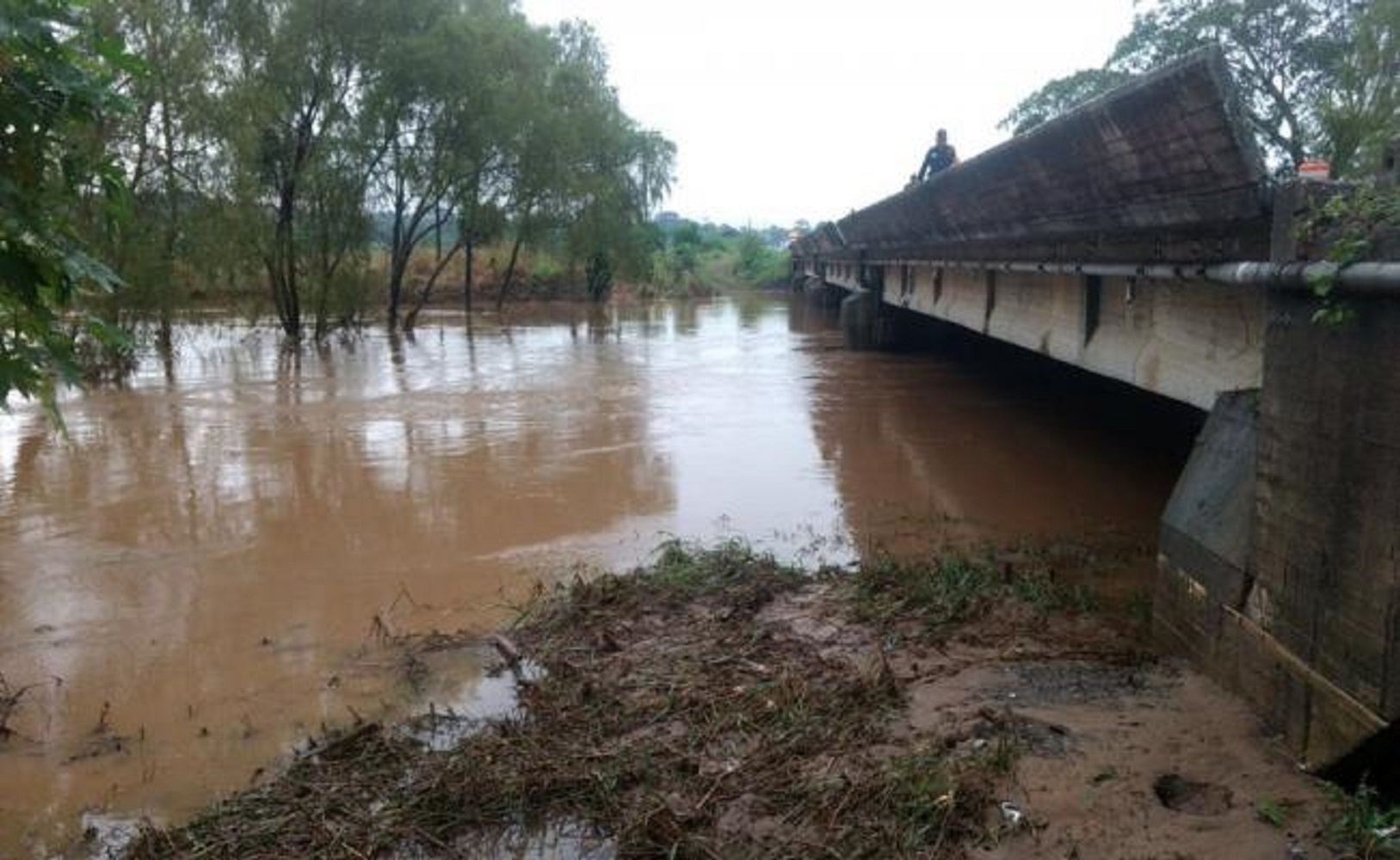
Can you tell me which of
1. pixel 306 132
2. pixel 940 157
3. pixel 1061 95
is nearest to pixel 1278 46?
pixel 1061 95

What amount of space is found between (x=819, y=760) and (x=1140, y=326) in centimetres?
569

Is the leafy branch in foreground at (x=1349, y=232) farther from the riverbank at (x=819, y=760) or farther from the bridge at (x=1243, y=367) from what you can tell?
the riverbank at (x=819, y=760)

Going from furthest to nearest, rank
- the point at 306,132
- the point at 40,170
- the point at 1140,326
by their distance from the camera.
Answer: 1. the point at 306,132
2. the point at 1140,326
3. the point at 40,170

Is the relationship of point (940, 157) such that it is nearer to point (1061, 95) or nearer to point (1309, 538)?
point (1309, 538)

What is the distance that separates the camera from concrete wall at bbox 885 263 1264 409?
691cm

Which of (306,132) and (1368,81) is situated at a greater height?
(306,132)

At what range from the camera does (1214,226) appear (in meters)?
6.70

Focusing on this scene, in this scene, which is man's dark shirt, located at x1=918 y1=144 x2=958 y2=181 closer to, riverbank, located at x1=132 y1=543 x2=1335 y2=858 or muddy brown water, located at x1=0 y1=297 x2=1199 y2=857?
muddy brown water, located at x1=0 y1=297 x2=1199 y2=857

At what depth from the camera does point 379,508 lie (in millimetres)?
10086

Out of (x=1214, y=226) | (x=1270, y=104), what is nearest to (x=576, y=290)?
(x=1270, y=104)

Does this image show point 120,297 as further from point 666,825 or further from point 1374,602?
point 1374,602

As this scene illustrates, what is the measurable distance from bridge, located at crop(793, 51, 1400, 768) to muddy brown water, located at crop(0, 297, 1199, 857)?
78.9 inches

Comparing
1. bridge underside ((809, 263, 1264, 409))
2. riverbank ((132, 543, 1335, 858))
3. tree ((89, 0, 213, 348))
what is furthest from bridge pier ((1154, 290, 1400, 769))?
tree ((89, 0, 213, 348))

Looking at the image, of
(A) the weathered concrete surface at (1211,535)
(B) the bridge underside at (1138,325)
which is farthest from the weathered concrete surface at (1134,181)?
(A) the weathered concrete surface at (1211,535)
